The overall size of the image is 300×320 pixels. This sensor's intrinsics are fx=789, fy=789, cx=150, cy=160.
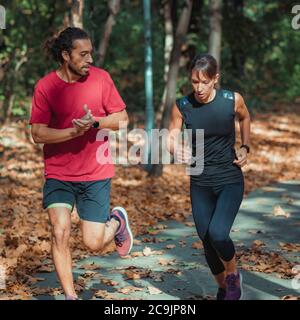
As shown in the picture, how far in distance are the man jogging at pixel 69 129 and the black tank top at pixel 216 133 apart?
2.04 feet

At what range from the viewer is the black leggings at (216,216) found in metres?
6.46

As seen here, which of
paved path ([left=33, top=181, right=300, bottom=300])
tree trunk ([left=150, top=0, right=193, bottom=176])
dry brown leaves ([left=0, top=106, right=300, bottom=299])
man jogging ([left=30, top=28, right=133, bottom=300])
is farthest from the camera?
tree trunk ([left=150, top=0, right=193, bottom=176])

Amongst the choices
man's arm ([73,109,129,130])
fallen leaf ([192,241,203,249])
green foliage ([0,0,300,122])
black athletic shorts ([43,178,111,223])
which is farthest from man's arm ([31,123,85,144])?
green foliage ([0,0,300,122])

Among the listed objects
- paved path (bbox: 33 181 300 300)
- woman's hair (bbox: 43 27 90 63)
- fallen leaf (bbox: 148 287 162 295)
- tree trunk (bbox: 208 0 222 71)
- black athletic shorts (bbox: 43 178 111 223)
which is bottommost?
fallen leaf (bbox: 148 287 162 295)

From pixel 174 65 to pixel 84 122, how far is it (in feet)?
32.2

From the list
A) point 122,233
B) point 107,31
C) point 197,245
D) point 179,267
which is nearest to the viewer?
point 122,233

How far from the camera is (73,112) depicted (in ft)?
21.2

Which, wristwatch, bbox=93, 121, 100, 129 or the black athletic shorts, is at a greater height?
wristwatch, bbox=93, 121, 100, 129

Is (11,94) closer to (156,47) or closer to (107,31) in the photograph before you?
(107,31)

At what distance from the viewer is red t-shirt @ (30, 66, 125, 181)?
6.47 m

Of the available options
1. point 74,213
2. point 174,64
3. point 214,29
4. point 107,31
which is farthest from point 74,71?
point 214,29

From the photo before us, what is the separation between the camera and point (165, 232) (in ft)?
35.7

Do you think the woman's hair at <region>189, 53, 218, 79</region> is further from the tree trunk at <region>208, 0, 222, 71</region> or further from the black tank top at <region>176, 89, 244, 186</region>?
the tree trunk at <region>208, 0, 222, 71</region>
